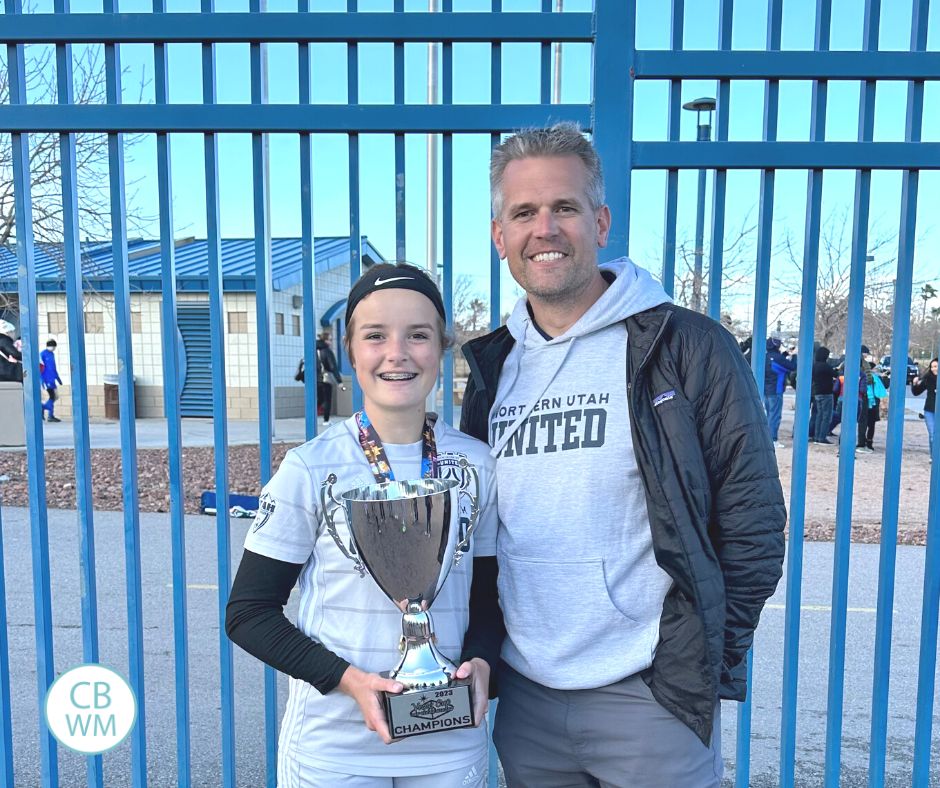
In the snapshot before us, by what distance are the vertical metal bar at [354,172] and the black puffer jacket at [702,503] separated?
1.00 m

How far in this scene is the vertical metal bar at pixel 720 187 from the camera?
2430 millimetres

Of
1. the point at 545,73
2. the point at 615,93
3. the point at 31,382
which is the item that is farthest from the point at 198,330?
the point at 615,93

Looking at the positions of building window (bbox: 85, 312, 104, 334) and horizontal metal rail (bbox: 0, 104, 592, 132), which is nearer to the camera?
horizontal metal rail (bbox: 0, 104, 592, 132)

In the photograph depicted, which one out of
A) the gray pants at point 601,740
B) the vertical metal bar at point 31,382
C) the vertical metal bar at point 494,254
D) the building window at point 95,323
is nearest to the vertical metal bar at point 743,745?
the gray pants at point 601,740

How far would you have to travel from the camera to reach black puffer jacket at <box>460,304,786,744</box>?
1.69 meters

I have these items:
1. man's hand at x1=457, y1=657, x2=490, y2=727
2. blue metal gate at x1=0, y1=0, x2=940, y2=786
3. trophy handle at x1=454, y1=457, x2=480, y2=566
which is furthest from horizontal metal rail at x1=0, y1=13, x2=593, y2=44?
man's hand at x1=457, y1=657, x2=490, y2=727

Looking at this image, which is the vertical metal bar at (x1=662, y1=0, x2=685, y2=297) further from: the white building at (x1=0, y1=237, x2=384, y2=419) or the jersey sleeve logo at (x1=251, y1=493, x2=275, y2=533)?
the white building at (x1=0, y1=237, x2=384, y2=419)

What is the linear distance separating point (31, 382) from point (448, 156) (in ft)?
5.44

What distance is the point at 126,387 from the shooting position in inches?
101

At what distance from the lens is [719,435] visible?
173 cm

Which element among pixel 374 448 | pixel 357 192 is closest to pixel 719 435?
pixel 374 448

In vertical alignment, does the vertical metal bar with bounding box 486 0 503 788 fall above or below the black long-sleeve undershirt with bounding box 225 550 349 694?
above

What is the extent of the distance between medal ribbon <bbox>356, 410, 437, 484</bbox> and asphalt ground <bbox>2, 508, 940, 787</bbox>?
2155 millimetres

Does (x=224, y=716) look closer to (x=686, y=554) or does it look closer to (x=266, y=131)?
(x=686, y=554)
